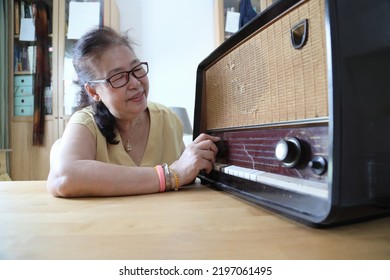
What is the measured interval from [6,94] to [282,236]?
267cm

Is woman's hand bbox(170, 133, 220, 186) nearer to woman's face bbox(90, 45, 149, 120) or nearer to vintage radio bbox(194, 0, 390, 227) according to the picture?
vintage radio bbox(194, 0, 390, 227)

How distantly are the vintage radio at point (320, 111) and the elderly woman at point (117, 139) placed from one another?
0.21 m

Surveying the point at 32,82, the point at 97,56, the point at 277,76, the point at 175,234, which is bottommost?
the point at 175,234

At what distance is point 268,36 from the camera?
0.49 m

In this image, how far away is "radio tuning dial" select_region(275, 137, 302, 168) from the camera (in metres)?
0.39

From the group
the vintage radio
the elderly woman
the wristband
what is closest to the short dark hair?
the elderly woman

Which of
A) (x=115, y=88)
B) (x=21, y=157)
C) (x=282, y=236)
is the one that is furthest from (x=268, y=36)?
(x=21, y=157)

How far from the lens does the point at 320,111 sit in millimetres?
364

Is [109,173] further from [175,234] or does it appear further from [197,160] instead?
[175,234]

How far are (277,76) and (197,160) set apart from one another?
0.32m

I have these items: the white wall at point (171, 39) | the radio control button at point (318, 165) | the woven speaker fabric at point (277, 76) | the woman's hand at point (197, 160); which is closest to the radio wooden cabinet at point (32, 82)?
the white wall at point (171, 39)

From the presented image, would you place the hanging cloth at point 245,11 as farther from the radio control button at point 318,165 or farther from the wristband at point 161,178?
the radio control button at point 318,165

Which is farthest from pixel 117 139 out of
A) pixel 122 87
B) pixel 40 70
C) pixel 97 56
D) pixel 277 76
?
pixel 40 70

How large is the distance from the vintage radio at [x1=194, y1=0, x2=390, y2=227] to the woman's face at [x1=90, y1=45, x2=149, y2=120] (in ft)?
1.50
